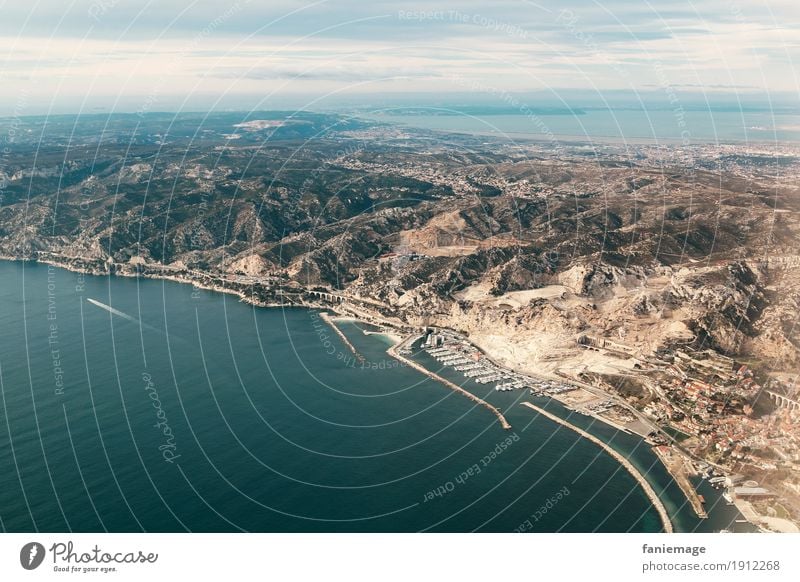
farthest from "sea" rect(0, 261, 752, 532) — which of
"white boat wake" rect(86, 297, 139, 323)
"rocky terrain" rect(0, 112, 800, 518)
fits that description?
"rocky terrain" rect(0, 112, 800, 518)

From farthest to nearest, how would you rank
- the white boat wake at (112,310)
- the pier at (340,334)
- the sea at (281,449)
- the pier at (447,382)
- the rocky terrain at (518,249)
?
the white boat wake at (112,310)
the pier at (340,334)
the rocky terrain at (518,249)
the pier at (447,382)
the sea at (281,449)

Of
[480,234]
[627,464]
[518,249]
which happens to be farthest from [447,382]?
[480,234]

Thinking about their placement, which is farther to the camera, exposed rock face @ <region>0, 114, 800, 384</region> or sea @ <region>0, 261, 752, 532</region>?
exposed rock face @ <region>0, 114, 800, 384</region>

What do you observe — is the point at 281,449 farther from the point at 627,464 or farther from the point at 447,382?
the point at 627,464

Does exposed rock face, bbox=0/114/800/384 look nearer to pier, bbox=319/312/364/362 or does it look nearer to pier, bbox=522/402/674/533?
pier, bbox=319/312/364/362

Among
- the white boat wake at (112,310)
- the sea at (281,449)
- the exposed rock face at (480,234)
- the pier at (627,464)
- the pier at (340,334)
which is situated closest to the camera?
the sea at (281,449)

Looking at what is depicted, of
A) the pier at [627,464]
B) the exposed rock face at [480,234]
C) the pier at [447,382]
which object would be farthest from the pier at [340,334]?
the pier at [627,464]

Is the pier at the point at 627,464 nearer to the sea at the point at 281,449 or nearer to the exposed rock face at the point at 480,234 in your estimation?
the sea at the point at 281,449
